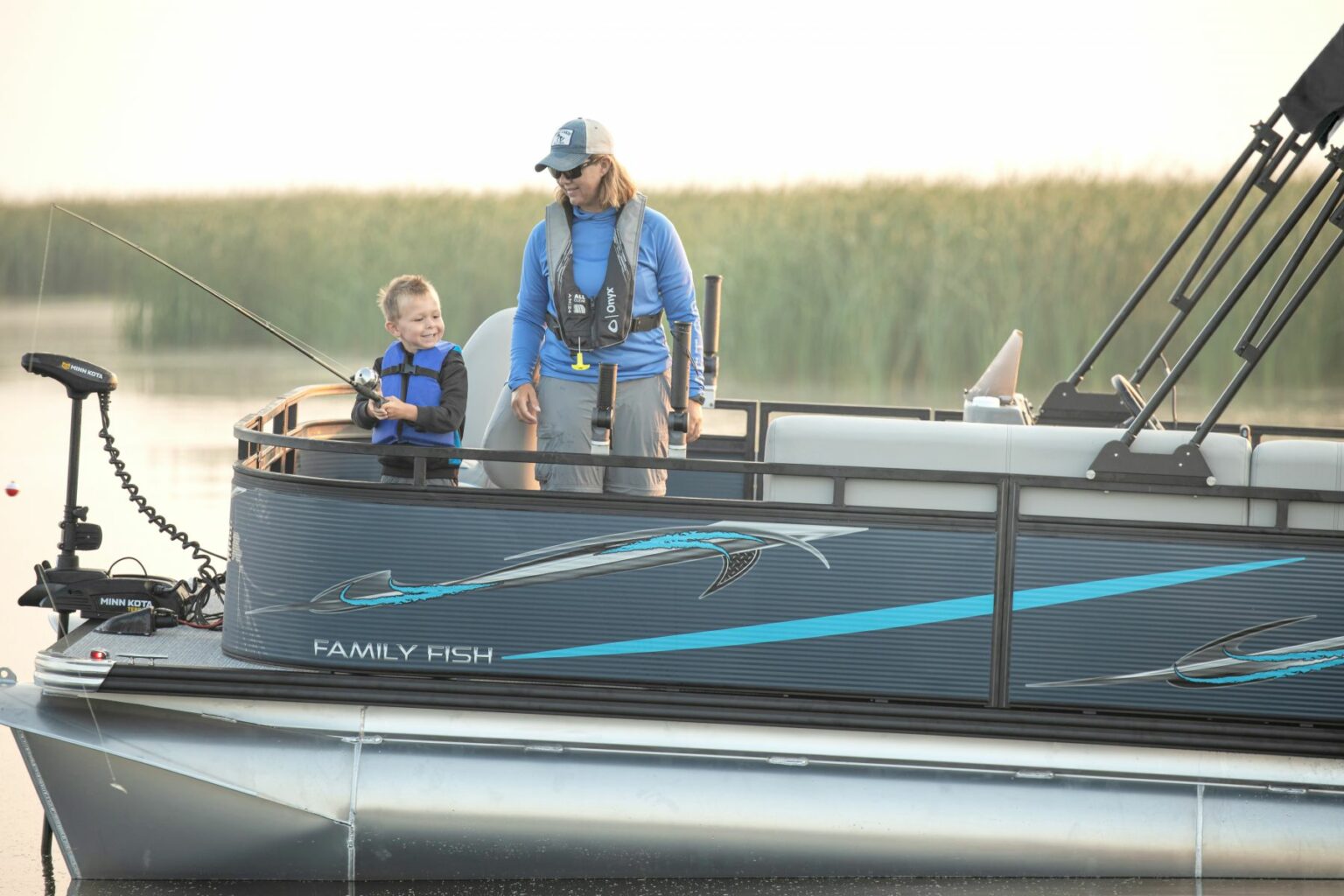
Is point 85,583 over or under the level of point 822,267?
under

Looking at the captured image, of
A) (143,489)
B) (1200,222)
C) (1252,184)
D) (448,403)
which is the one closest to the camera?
(448,403)

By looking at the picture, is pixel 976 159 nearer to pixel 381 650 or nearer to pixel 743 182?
pixel 743 182

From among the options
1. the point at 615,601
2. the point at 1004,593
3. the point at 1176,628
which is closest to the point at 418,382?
the point at 615,601

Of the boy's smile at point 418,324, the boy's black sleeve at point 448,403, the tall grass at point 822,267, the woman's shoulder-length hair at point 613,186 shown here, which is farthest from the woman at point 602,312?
the tall grass at point 822,267

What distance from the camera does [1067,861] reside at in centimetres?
393

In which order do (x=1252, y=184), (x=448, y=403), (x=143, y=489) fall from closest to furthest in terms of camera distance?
(x=448, y=403)
(x=1252, y=184)
(x=143, y=489)

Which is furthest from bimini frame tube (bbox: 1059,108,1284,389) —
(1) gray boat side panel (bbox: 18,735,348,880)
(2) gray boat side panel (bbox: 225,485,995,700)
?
(1) gray boat side panel (bbox: 18,735,348,880)

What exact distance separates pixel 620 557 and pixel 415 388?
2.69ft

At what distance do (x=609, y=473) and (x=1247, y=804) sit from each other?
1.81 m

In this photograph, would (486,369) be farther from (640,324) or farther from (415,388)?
(640,324)

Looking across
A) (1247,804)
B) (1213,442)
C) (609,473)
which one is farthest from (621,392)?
(1247,804)

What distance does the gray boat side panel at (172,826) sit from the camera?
12.9ft

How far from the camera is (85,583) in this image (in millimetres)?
4410

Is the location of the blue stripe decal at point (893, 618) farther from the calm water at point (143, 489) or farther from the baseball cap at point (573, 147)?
the baseball cap at point (573, 147)
